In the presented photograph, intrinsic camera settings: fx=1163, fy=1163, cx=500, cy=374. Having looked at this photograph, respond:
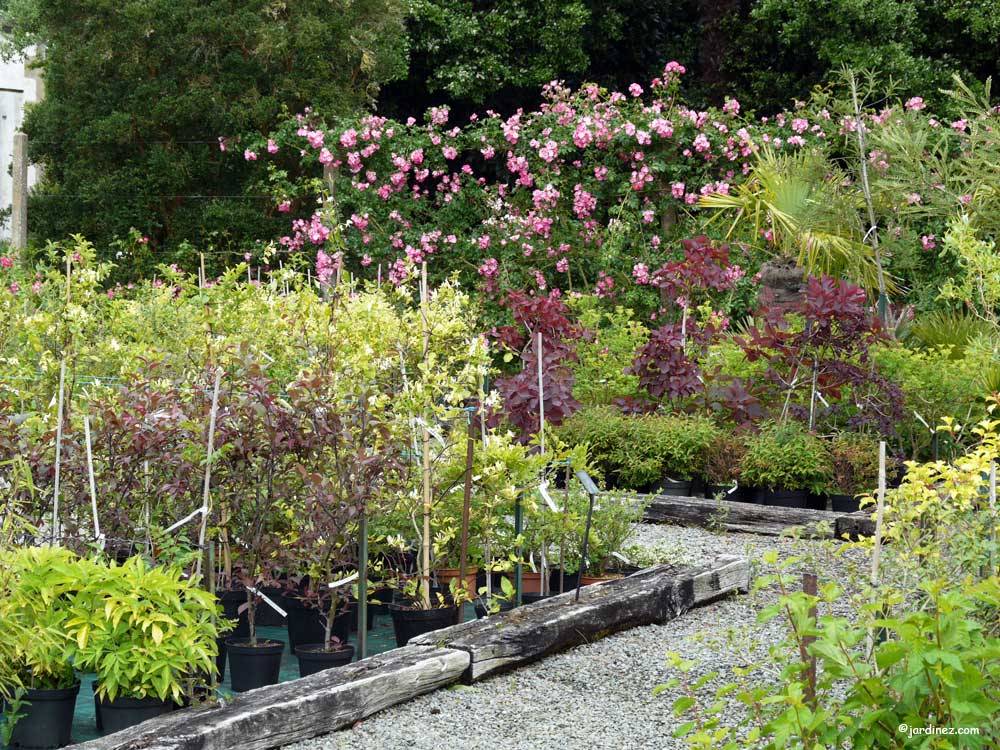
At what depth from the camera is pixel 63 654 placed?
2.81m

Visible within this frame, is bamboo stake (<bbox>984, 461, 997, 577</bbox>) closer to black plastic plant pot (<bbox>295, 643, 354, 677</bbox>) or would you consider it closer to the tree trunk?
black plastic plant pot (<bbox>295, 643, 354, 677</bbox>)

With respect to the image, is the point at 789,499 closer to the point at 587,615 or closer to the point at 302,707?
the point at 587,615

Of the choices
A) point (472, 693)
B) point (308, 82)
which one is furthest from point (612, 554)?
point (308, 82)

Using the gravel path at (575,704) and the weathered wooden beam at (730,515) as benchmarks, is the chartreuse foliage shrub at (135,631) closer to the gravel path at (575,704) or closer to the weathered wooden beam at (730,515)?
the gravel path at (575,704)

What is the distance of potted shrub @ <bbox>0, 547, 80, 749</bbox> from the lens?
277 centimetres

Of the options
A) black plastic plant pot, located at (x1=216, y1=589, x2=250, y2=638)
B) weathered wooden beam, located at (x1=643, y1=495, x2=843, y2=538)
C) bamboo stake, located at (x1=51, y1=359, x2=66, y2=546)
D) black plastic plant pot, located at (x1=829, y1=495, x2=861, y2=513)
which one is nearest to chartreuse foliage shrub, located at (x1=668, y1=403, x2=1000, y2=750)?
bamboo stake, located at (x1=51, y1=359, x2=66, y2=546)

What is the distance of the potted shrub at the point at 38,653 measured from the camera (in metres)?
2.77

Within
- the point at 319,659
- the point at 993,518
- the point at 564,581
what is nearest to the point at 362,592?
the point at 319,659

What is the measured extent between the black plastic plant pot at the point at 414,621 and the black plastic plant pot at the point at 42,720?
126 cm

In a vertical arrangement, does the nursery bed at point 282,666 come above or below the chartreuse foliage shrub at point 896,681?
below

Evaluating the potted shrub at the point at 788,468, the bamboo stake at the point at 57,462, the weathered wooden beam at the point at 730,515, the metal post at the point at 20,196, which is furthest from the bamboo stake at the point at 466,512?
the metal post at the point at 20,196

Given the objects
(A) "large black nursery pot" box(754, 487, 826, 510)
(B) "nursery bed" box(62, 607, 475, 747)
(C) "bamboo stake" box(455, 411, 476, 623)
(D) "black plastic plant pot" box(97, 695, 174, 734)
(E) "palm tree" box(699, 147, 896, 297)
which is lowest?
(B) "nursery bed" box(62, 607, 475, 747)

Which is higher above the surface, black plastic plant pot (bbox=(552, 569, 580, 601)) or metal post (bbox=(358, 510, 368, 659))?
metal post (bbox=(358, 510, 368, 659))

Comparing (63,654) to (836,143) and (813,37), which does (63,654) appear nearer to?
(836,143)
